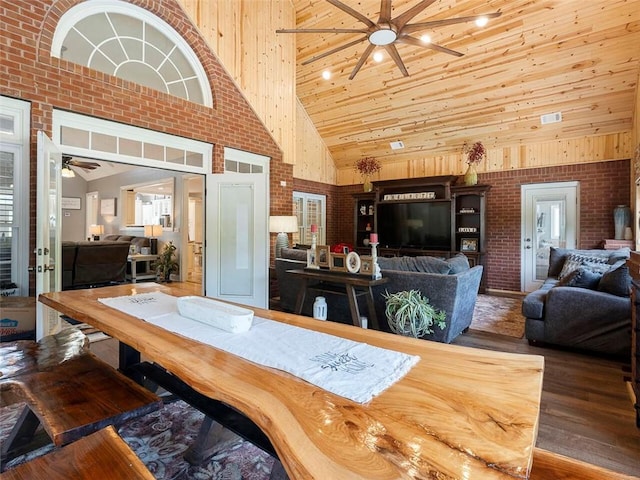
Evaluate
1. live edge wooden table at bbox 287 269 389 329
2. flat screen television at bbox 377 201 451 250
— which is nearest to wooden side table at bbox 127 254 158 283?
live edge wooden table at bbox 287 269 389 329

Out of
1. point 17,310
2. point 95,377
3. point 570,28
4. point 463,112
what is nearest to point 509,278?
point 463,112

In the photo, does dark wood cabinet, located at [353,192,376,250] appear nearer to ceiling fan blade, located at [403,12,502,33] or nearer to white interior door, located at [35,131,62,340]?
ceiling fan blade, located at [403,12,502,33]

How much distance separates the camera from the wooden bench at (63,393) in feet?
3.81

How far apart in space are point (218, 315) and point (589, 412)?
7.82 ft

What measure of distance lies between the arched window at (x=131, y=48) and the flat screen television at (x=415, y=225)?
422 cm

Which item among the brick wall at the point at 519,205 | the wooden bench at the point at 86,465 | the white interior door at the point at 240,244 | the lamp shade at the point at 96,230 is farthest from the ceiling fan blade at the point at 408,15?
the lamp shade at the point at 96,230

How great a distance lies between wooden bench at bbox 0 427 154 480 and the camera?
0.83 metres

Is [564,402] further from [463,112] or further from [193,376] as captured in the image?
[463,112]

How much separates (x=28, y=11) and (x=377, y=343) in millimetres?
4155

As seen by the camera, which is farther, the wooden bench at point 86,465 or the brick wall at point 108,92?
the brick wall at point 108,92

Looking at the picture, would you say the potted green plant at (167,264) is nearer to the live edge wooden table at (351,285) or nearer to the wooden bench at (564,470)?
the live edge wooden table at (351,285)

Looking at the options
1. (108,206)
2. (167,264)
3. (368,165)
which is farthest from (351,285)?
(108,206)

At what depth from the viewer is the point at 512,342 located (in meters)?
3.43

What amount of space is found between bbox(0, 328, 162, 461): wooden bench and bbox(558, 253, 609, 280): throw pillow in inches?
178
